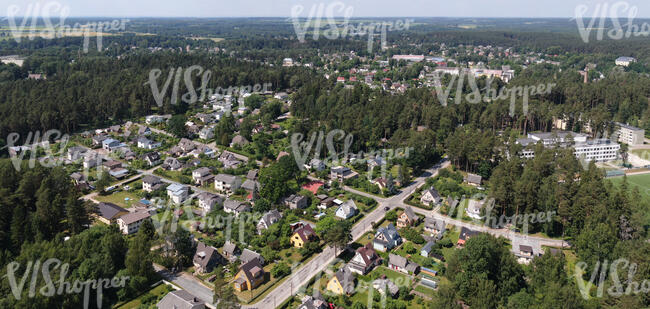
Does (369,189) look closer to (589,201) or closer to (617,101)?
(589,201)

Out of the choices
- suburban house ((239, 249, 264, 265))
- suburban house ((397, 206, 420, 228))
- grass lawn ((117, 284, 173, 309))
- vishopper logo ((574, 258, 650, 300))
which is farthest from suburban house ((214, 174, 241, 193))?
vishopper logo ((574, 258, 650, 300))

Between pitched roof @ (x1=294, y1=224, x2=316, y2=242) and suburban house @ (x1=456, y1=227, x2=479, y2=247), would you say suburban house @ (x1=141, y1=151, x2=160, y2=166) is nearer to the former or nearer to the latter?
pitched roof @ (x1=294, y1=224, x2=316, y2=242)

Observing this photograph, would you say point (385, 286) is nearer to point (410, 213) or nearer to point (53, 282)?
point (410, 213)

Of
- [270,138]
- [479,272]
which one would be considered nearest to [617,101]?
[270,138]

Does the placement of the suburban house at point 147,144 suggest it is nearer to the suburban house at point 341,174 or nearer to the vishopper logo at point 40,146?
the vishopper logo at point 40,146

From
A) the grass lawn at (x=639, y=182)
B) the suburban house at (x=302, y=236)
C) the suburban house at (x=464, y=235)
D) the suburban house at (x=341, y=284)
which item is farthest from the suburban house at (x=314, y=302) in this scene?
the grass lawn at (x=639, y=182)

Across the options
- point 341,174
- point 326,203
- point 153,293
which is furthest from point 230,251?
point 341,174
